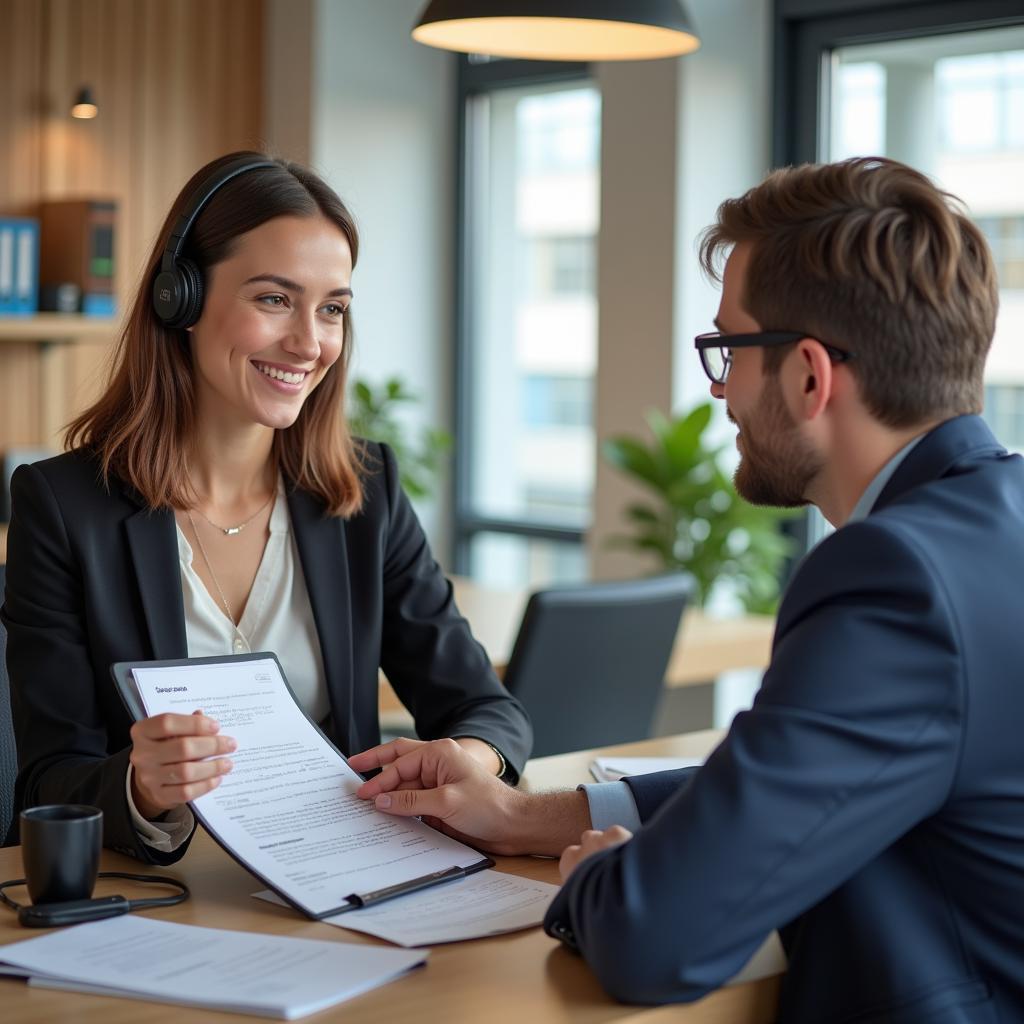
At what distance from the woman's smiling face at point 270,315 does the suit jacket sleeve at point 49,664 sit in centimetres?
28

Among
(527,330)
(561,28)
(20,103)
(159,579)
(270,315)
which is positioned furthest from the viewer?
(527,330)

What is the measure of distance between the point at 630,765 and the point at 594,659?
2.48 feet

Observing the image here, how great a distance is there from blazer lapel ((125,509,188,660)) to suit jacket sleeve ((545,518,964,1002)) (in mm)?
885

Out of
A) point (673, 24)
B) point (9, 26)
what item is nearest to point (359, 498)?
point (673, 24)

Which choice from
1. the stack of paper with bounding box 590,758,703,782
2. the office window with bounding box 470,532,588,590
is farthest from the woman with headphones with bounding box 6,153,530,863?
the office window with bounding box 470,532,588,590

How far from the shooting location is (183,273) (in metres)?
1.95

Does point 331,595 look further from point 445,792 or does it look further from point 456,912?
point 456,912

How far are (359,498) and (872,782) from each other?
112 centimetres

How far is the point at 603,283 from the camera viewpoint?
5.16 meters

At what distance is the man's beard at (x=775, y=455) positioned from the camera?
1293mm

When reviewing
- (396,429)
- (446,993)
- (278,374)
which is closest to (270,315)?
(278,374)

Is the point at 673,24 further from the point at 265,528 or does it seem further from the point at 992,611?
the point at 992,611

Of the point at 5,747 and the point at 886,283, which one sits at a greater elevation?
the point at 886,283

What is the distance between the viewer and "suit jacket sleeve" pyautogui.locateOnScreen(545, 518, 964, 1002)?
1076 millimetres
